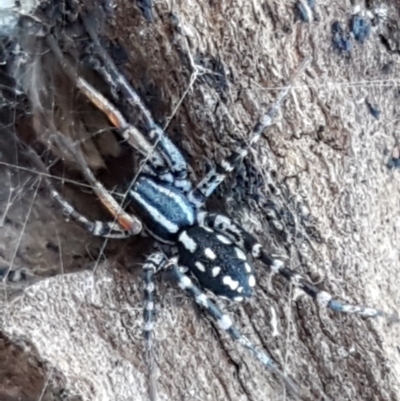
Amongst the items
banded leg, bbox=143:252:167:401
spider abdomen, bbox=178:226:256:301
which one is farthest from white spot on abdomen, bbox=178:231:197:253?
banded leg, bbox=143:252:167:401

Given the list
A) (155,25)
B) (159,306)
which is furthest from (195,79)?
(159,306)

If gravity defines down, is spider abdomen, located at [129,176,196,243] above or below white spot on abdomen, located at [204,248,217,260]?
above

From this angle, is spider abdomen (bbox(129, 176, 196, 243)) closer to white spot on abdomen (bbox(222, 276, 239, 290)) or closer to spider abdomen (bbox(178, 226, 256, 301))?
spider abdomen (bbox(178, 226, 256, 301))

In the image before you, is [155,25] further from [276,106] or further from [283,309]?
[283,309]

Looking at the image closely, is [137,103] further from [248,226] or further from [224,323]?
→ [224,323]

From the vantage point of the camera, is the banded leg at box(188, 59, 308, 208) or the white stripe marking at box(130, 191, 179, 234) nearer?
the banded leg at box(188, 59, 308, 208)

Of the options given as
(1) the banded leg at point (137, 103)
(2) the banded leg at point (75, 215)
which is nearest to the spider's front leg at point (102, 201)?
(2) the banded leg at point (75, 215)
